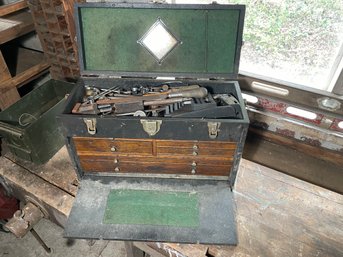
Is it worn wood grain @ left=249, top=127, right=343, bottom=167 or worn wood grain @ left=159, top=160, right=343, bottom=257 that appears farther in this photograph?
worn wood grain @ left=249, top=127, right=343, bottom=167

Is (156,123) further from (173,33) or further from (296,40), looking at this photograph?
(296,40)

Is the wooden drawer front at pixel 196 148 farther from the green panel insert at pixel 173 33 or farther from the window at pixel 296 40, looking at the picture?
the window at pixel 296 40

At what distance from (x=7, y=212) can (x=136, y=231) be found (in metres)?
1.37

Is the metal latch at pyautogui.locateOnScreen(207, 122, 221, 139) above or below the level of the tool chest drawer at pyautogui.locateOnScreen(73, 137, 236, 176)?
above

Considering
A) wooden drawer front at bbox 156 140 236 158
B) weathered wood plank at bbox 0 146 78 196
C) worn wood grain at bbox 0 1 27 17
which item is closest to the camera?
wooden drawer front at bbox 156 140 236 158

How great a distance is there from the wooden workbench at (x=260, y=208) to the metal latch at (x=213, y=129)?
45 cm

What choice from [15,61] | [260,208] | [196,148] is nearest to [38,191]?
[196,148]

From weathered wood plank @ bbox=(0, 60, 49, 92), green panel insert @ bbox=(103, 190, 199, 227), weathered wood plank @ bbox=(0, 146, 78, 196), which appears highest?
weathered wood plank @ bbox=(0, 60, 49, 92)

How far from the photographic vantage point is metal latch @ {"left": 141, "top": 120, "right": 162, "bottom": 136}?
121 centimetres

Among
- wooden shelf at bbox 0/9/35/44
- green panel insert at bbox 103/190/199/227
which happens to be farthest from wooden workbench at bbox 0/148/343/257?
wooden shelf at bbox 0/9/35/44

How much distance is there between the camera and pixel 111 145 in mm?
1336

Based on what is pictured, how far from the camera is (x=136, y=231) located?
1.22 meters

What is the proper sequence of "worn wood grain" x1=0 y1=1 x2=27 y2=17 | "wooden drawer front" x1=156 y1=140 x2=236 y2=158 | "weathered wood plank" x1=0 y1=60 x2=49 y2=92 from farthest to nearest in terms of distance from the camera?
1. "weathered wood plank" x1=0 y1=60 x2=49 y2=92
2. "worn wood grain" x1=0 y1=1 x2=27 y2=17
3. "wooden drawer front" x1=156 y1=140 x2=236 y2=158

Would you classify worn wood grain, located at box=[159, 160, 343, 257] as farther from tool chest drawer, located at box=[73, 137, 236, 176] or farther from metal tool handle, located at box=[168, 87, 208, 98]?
metal tool handle, located at box=[168, 87, 208, 98]
